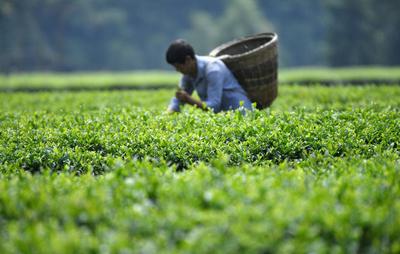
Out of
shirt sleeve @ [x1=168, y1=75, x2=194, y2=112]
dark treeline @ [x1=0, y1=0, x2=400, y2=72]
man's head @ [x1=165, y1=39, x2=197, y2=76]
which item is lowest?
dark treeline @ [x1=0, y1=0, x2=400, y2=72]

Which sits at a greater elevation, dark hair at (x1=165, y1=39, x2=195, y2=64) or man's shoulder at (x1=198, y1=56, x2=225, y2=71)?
dark hair at (x1=165, y1=39, x2=195, y2=64)

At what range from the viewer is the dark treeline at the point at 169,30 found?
43344 millimetres

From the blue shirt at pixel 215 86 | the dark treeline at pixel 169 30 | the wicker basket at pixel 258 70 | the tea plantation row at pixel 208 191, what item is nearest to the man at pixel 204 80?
the blue shirt at pixel 215 86

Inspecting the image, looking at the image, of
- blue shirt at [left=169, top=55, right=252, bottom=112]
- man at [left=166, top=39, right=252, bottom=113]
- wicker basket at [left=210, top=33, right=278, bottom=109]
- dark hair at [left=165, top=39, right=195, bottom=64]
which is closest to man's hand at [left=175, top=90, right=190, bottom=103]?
man at [left=166, top=39, right=252, bottom=113]

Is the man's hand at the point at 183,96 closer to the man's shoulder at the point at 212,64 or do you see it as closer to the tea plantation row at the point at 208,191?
the man's shoulder at the point at 212,64

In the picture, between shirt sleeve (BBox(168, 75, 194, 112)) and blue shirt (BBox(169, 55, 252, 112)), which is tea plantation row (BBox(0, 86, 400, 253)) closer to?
blue shirt (BBox(169, 55, 252, 112))

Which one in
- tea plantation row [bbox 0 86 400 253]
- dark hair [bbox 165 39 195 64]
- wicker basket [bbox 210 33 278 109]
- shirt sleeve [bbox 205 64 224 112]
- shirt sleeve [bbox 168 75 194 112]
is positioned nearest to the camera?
tea plantation row [bbox 0 86 400 253]

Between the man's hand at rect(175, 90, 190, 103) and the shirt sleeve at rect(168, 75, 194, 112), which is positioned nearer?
the man's hand at rect(175, 90, 190, 103)

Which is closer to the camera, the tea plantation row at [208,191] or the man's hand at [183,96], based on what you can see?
the tea plantation row at [208,191]

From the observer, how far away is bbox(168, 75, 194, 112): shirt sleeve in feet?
20.7

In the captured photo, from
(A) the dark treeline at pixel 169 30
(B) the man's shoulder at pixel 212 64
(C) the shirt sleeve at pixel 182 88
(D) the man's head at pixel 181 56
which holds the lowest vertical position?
(A) the dark treeline at pixel 169 30

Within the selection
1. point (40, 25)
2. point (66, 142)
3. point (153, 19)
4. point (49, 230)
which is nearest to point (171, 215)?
point (49, 230)

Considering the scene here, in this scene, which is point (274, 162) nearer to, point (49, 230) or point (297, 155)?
point (297, 155)

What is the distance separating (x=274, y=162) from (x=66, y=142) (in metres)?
1.81
